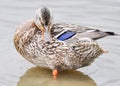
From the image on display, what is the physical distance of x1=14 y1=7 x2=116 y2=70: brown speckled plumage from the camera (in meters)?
6.95

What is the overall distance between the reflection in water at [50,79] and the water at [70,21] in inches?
0.5

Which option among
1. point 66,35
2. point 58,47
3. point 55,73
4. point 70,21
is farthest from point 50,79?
point 70,21

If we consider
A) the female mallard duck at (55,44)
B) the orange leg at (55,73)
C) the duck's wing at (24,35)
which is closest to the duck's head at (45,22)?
the female mallard duck at (55,44)

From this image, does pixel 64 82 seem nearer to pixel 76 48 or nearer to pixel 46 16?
pixel 76 48

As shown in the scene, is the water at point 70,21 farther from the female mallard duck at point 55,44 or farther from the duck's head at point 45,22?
the duck's head at point 45,22

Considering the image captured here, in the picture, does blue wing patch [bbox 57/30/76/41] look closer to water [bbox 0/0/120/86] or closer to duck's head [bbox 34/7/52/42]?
duck's head [bbox 34/7/52/42]

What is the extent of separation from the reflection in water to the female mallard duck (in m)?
0.13

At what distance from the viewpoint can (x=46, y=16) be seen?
22.4ft

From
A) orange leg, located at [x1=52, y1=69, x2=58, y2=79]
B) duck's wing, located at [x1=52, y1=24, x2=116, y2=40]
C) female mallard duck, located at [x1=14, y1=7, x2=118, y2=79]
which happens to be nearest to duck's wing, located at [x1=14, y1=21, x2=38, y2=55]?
female mallard duck, located at [x1=14, y1=7, x2=118, y2=79]

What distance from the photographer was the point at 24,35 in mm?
7098

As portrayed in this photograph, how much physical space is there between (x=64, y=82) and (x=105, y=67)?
61 centimetres

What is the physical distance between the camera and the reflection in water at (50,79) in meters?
7.07

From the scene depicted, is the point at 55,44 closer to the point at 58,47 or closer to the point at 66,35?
the point at 58,47

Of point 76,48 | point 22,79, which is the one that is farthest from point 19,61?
point 76,48
